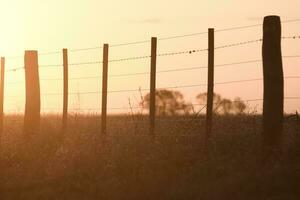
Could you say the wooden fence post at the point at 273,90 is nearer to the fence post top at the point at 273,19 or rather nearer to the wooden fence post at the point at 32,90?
the fence post top at the point at 273,19

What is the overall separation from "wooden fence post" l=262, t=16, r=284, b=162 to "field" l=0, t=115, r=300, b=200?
0.30 meters

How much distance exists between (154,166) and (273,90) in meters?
2.60

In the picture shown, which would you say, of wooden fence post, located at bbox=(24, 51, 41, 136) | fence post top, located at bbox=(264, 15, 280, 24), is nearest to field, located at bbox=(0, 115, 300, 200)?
wooden fence post, located at bbox=(24, 51, 41, 136)

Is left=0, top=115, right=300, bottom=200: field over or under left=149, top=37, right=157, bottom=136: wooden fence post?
under

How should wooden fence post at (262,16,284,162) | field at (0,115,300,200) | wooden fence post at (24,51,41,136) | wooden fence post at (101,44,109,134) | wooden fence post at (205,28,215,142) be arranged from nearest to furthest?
field at (0,115,300,200) < wooden fence post at (262,16,284,162) < wooden fence post at (205,28,215,142) < wooden fence post at (101,44,109,134) < wooden fence post at (24,51,41,136)

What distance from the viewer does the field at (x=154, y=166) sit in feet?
46.2

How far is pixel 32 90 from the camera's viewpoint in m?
22.8

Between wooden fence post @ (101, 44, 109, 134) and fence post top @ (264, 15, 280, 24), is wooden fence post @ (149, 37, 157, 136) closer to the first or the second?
wooden fence post @ (101, 44, 109, 134)

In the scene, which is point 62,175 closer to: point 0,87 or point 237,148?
point 237,148

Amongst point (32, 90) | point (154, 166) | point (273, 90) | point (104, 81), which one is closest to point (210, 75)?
point (273, 90)

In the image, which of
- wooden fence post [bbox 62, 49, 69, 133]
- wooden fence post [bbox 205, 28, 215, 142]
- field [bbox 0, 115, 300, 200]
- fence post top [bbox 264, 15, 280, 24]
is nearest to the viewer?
field [bbox 0, 115, 300, 200]

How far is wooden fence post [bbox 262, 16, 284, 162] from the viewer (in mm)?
16031

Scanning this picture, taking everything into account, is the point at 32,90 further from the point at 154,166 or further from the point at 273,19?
the point at 273,19

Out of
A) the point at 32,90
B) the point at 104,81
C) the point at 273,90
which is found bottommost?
the point at 273,90
